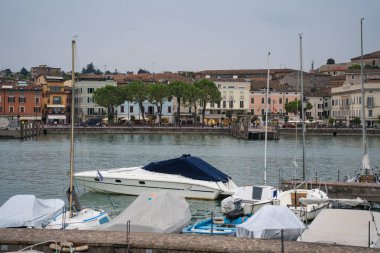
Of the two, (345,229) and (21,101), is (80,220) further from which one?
(21,101)

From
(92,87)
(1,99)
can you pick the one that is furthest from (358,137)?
(1,99)

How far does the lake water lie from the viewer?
41094 millimetres

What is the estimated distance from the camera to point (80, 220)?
2634cm

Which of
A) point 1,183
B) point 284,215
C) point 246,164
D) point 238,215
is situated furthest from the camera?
point 246,164

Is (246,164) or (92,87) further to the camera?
(92,87)

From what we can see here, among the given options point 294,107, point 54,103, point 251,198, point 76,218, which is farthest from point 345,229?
point 54,103

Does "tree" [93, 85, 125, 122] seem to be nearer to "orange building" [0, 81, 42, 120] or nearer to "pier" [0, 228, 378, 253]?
"orange building" [0, 81, 42, 120]

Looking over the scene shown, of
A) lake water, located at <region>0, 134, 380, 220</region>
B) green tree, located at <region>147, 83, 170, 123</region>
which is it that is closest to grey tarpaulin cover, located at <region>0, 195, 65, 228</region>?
lake water, located at <region>0, 134, 380, 220</region>

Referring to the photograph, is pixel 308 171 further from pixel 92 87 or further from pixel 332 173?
pixel 92 87

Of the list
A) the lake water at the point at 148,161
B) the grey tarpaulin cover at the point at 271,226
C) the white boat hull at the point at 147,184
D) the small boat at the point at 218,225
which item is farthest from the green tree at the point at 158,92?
the grey tarpaulin cover at the point at 271,226

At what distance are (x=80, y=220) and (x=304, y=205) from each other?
9.06 metres

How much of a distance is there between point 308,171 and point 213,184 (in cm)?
2098

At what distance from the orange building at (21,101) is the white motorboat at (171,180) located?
306 feet

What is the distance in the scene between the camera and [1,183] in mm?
46156
